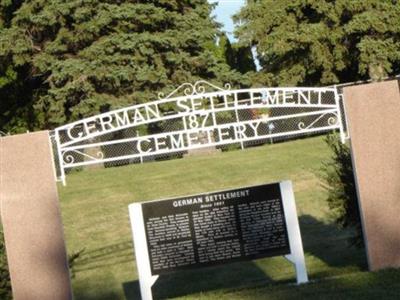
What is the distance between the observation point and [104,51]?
34906 millimetres

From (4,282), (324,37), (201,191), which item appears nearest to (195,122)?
(4,282)

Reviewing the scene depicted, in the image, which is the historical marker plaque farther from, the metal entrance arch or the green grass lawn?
the metal entrance arch

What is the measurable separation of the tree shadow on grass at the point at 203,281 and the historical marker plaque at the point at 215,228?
2954 millimetres

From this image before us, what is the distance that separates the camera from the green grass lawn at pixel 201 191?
47.7 ft

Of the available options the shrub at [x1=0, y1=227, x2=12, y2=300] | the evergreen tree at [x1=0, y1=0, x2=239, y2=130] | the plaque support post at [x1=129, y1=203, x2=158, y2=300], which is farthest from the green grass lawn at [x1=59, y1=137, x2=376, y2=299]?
the evergreen tree at [x1=0, y1=0, x2=239, y2=130]

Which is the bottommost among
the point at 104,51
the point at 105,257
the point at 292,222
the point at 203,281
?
the point at 203,281

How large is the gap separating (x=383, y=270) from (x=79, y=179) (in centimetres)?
1755

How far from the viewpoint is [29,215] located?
11.7m

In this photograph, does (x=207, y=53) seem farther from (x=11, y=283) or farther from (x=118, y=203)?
(x=11, y=283)

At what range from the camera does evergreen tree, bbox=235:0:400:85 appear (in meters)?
42.4

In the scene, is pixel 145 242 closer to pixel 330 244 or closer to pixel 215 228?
pixel 215 228

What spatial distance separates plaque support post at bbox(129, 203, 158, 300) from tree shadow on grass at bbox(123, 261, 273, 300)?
10.2ft

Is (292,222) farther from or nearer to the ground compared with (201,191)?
nearer to the ground

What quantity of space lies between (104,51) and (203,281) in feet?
65.5
